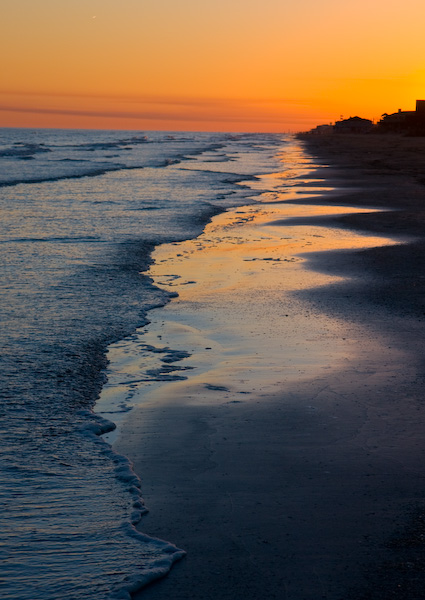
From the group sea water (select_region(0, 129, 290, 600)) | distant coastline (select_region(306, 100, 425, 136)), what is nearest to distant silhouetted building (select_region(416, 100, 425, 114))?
distant coastline (select_region(306, 100, 425, 136))

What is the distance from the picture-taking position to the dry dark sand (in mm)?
3430

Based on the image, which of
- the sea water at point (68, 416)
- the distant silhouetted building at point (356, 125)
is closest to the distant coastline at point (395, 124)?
the distant silhouetted building at point (356, 125)

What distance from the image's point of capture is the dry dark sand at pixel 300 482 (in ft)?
11.3

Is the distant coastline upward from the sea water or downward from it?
upward

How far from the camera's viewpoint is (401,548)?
3.63m

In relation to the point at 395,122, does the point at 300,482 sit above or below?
below

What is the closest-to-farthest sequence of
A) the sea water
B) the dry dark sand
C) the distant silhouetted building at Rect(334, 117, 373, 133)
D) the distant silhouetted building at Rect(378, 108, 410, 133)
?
the dry dark sand
the sea water
the distant silhouetted building at Rect(378, 108, 410, 133)
the distant silhouetted building at Rect(334, 117, 373, 133)

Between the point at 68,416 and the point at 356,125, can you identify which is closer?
the point at 68,416

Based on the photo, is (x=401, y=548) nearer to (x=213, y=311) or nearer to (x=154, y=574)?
(x=154, y=574)

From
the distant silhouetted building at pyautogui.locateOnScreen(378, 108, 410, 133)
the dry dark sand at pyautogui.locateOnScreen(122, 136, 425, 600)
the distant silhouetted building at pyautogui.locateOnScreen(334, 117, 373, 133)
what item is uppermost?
the distant silhouetted building at pyautogui.locateOnScreen(334, 117, 373, 133)

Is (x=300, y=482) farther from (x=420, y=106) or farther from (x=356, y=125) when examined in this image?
(x=356, y=125)

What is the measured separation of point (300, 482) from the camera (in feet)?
14.4

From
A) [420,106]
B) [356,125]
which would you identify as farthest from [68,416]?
[356,125]

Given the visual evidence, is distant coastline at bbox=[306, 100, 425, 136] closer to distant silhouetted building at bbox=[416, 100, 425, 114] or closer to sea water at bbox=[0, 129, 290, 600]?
distant silhouetted building at bbox=[416, 100, 425, 114]
